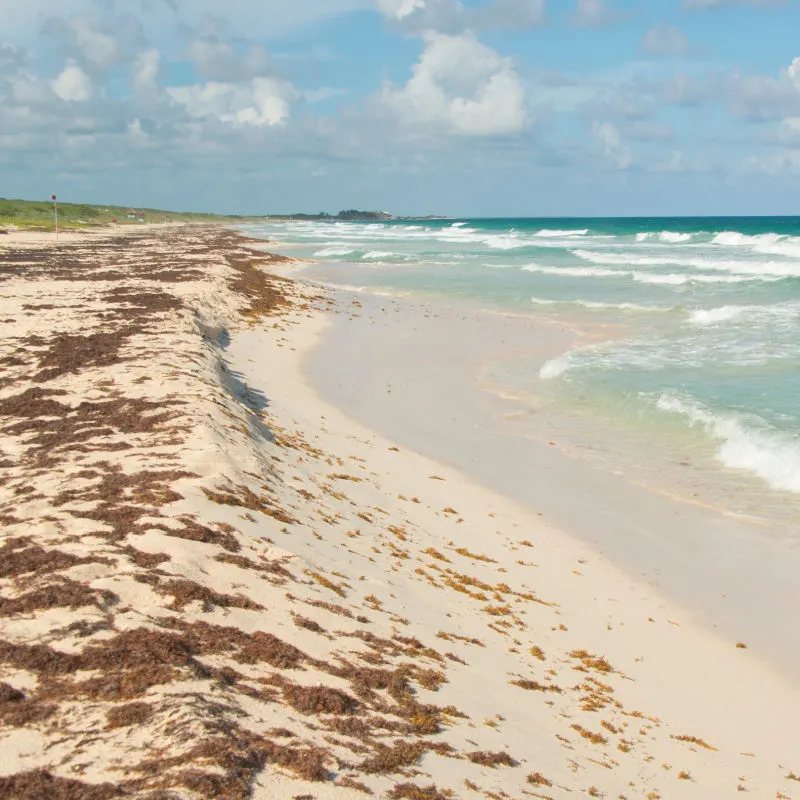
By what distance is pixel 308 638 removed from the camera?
20.2ft

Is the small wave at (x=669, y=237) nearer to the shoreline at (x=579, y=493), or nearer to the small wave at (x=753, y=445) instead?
the shoreline at (x=579, y=493)

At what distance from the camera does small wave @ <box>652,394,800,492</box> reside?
12.4 metres

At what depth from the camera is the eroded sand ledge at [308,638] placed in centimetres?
459

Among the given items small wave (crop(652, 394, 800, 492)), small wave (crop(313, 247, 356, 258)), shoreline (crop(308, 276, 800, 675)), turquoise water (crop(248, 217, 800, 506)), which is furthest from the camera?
small wave (crop(313, 247, 356, 258))

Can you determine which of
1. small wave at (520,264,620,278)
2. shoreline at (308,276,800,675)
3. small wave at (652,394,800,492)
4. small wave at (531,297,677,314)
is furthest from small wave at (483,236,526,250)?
small wave at (652,394,800,492)

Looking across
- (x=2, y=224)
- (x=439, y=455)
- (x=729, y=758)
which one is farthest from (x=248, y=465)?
(x=2, y=224)

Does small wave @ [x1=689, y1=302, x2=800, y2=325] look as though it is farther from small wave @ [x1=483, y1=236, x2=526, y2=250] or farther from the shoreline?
small wave @ [x1=483, y1=236, x2=526, y2=250]

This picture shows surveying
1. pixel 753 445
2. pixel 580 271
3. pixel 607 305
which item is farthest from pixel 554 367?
pixel 580 271

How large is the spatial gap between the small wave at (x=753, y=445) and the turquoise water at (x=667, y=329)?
0.02 meters

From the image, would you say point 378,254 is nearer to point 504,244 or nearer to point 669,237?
point 504,244

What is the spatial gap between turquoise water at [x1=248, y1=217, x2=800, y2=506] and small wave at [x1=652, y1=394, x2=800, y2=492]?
0.02 m

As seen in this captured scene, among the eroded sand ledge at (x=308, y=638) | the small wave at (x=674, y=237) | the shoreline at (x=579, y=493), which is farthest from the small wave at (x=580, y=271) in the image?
the eroded sand ledge at (x=308, y=638)

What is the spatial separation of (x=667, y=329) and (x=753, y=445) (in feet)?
46.7

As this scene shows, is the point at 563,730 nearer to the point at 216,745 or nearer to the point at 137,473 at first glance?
the point at 216,745
